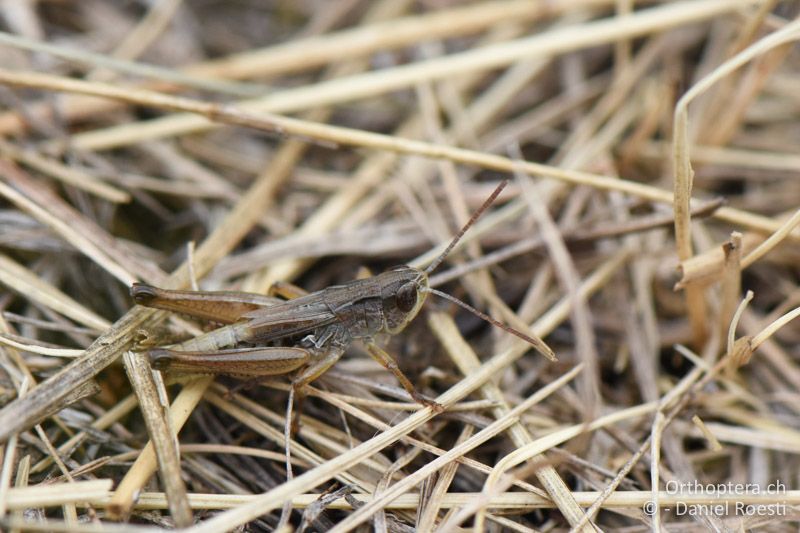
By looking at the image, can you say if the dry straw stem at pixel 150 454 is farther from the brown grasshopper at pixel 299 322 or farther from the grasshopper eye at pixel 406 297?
the grasshopper eye at pixel 406 297

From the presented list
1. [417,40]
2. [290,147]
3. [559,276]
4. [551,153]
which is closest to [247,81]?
[290,147]

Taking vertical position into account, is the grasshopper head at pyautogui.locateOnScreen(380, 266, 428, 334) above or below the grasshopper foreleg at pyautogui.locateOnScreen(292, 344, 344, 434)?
above

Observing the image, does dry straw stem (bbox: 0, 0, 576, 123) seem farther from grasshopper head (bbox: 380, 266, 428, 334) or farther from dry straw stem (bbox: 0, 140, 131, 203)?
grasshopper head (bbox: 380, 266, 428, 334)

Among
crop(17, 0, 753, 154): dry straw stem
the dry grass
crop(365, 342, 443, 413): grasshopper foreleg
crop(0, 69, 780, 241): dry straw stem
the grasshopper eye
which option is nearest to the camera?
the dry grass

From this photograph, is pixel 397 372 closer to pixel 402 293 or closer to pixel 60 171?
pixel 402 293

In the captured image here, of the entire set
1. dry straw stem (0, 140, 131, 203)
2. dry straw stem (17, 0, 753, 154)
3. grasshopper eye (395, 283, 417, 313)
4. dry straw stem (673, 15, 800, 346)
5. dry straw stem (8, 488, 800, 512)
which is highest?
dry straw stem (17, 0, 753, 154)

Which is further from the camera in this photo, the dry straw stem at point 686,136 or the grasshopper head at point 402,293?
the grasshopper head at point 402,293

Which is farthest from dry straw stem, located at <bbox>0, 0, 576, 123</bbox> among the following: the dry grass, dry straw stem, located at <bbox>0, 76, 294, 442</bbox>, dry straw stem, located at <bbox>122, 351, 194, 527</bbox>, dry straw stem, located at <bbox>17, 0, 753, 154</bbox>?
dry straw stem, located at <bbox>122, 351, 194, 527</bbox>

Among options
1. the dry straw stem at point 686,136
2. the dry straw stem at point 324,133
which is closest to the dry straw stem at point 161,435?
the dry straw stem at point 324,133
